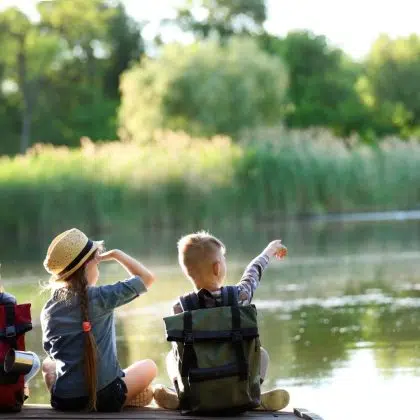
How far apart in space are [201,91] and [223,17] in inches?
636

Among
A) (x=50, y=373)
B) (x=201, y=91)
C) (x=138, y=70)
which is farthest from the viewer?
(x=138, y=70)

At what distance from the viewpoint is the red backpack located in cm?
487

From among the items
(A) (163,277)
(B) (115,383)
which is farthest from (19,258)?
(B) (115,383)

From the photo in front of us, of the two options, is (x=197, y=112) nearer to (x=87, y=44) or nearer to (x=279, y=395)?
(x=87, y=44)

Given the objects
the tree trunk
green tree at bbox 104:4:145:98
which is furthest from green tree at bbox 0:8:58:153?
green tree at bbox 104:4:145:98

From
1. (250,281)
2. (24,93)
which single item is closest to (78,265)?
(250,281)

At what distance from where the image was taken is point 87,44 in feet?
162

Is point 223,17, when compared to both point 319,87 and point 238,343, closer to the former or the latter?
point 319,87

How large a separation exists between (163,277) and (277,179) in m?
9.96

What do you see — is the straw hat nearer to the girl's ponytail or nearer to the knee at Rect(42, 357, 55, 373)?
the girl's ponytail

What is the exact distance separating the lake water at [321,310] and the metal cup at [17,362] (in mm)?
1614

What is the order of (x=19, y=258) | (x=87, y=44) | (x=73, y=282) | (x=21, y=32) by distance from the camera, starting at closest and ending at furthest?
(x=73, y=282) → (x=19, y=258) → (x=21, y=32) → (x=87, y=44)

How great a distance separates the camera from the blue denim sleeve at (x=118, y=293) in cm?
479

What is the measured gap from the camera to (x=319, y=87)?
48000 millimetres
